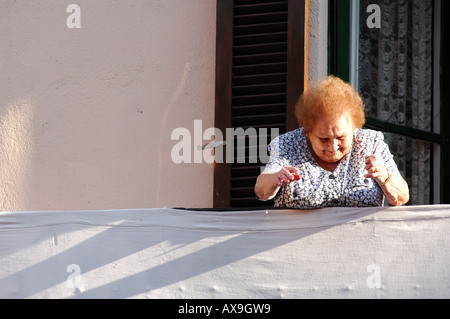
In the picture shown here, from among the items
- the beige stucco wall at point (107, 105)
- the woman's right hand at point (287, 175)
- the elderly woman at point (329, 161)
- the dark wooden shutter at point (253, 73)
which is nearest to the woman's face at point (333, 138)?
the elderly woman at point (329, 161)

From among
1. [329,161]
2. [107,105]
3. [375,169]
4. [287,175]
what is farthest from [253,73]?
[375,169]

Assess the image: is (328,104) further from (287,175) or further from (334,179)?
(287,175)

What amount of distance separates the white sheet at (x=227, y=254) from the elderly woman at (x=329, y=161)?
0.07 metres

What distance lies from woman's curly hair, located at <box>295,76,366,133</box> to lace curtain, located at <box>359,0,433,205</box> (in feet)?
3.97

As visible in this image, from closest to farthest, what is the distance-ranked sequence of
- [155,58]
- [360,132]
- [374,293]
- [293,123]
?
1. [374,293]
2. [360,132]
3. [293,123]
4. [155,58]

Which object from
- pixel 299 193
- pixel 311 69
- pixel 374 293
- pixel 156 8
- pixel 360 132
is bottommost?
pixel 374 293

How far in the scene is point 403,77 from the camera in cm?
504

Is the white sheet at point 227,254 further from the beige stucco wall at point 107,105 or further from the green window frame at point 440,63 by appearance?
the green window frame at point 440,63

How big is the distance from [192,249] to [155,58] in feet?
4.87

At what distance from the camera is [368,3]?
4957 millimetres

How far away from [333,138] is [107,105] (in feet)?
5.00

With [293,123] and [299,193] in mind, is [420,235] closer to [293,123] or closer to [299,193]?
[299,193]

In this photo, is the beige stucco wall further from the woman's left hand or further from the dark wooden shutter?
the woman's left hand

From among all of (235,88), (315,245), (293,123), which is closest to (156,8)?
(235,88)
